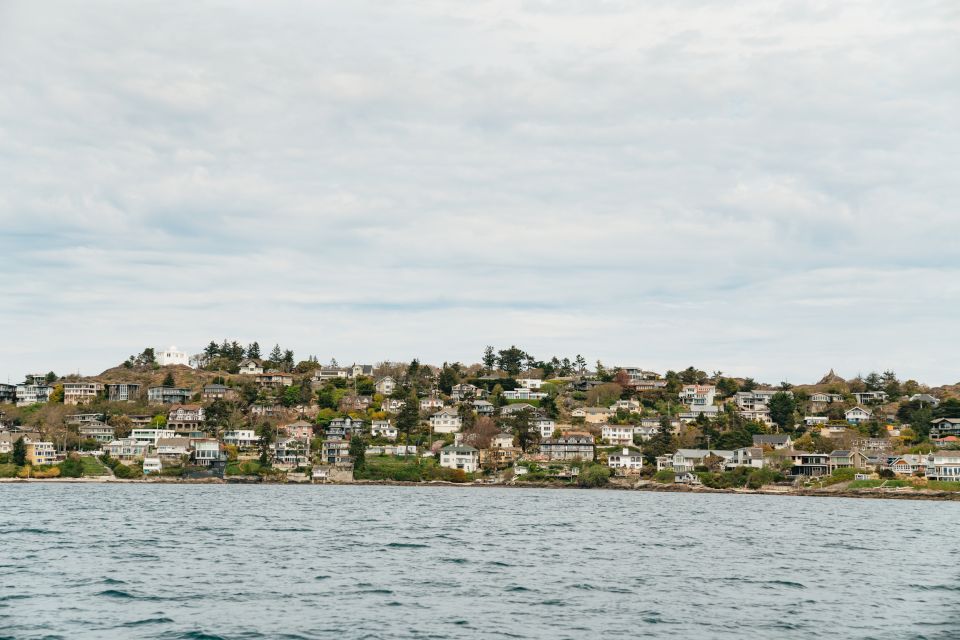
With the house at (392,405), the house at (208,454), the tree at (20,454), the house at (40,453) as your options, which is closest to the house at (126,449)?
the house at (208,454)

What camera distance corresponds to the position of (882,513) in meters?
80.3

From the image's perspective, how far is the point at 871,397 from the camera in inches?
7357

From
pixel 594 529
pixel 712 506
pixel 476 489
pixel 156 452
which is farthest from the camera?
pixel 156 452

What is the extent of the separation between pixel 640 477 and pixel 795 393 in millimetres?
70823

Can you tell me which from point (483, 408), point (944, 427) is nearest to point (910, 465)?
point (944, 427)

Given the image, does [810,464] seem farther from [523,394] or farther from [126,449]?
[126,449]

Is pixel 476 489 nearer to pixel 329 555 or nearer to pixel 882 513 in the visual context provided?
pixel 882 513

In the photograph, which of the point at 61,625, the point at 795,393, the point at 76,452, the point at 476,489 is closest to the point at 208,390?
the point at 76,452

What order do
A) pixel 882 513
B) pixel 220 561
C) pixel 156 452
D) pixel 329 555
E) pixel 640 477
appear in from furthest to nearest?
1. pixel 156 452
2. pixel 640 477
3. pixel 882 513
4. pixel 329 555
5. pixel 220 561

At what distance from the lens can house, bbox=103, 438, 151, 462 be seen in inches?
5719

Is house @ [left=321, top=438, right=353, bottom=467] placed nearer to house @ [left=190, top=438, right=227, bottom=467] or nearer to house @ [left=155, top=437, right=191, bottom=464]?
house @ [left=190, top=438, right=227, bottom=467]

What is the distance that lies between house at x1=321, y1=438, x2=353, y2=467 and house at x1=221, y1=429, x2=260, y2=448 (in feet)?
50.1

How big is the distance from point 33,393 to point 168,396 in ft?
98.3

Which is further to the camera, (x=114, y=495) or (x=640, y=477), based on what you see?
(x=640, y=477)
